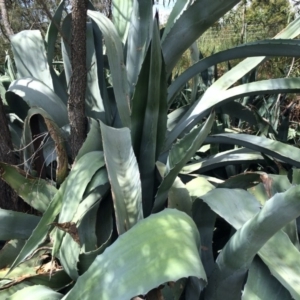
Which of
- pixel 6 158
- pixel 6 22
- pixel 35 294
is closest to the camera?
pixel 35 294

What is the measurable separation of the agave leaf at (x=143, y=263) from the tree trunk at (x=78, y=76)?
604mm

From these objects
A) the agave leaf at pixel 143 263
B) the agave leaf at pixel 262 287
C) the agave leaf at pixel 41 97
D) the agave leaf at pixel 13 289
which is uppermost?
the agave leaf at pixel 41 97

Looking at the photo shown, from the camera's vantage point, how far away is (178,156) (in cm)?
Answer: 106

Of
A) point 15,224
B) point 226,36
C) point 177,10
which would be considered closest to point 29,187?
point 15,224

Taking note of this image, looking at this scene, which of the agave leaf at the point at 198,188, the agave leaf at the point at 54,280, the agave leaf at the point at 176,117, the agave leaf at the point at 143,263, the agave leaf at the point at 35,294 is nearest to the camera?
the agave leaf at the point at 143,263

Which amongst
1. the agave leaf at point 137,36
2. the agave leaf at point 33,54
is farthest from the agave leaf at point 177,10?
the agave leaf at point 33,54

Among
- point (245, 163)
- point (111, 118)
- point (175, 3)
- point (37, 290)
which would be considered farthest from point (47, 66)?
point (37, 290)

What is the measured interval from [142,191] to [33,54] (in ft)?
2.59

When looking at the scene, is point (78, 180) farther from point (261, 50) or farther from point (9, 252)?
point (261, 50)

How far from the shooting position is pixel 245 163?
1.57 m

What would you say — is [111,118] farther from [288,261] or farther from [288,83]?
[288,261]

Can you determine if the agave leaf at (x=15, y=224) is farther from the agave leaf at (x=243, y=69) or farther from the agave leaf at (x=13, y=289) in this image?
the agave leaf at (x=243, y=69)

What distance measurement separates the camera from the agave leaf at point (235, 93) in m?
1.38

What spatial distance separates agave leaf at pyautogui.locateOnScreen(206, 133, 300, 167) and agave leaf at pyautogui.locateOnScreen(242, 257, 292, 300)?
548mm
